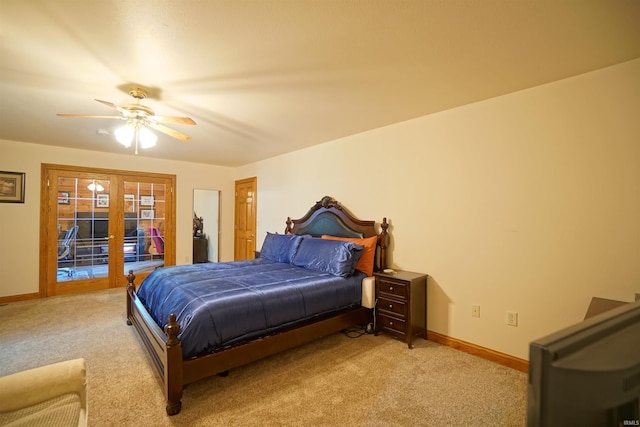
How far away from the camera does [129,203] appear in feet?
16.9

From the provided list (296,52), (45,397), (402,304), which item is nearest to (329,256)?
(402,304)

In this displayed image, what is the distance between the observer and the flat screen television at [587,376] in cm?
39

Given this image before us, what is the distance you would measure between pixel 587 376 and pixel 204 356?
2.21 metres

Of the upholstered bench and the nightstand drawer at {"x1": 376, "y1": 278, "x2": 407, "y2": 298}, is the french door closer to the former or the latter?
the nightstand drawer at {"x1": 376, "y1": 278, "x2": 407, "y2": 298}

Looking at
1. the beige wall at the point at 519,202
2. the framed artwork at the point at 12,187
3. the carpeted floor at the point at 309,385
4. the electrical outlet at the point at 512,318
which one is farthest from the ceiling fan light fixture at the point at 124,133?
the electrical outlet at the point at 512,318

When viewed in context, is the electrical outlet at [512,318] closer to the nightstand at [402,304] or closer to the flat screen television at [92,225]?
the nightstand at [402,304]

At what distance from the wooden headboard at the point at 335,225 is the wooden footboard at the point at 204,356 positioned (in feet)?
2.84

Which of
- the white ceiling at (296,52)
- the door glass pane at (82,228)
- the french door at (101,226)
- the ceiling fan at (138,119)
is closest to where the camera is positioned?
the white ceiling at (296,52)

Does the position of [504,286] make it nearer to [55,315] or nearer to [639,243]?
[639,243]

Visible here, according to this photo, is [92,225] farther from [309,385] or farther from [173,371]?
[309,385]

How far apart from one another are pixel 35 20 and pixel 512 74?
123 inches

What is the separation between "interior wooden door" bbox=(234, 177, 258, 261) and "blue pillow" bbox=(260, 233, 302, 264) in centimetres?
155

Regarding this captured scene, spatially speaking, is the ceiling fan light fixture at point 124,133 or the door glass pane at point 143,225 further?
the door glass pane at point 143,225

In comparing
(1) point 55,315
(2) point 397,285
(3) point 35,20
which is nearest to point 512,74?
(2) point 397,285
